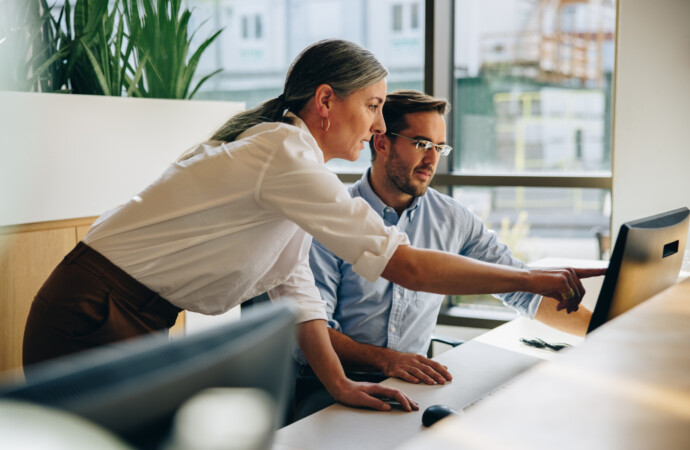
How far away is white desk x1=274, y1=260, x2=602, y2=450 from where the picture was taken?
1228 millimetres

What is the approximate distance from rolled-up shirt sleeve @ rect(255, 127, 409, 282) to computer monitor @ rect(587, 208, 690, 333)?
1.33 feet

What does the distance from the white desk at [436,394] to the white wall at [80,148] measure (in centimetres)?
153

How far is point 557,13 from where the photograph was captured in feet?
11.3

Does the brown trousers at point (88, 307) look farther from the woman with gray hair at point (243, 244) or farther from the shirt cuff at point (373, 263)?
the shirt cuff at point (373, 263)

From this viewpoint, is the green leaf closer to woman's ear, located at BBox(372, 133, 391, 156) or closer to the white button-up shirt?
woman's ear, located at BBox(372, 133, 391, 156)

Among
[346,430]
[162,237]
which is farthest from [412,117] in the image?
[346,430]

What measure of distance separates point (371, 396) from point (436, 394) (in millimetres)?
173

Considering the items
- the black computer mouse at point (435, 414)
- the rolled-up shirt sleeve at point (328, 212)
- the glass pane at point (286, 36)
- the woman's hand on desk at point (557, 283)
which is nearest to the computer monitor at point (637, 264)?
the woman's hand on desk at point (557, 283)

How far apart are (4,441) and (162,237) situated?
1.16 meters

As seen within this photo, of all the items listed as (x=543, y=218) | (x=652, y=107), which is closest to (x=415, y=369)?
(x=652, y=107)

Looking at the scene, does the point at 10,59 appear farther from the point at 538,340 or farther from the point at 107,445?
the point at 107,445

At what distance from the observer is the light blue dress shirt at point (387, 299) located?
2.04 metres

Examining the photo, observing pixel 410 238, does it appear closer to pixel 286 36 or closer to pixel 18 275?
pixel 18 275

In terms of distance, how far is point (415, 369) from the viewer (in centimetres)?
160
